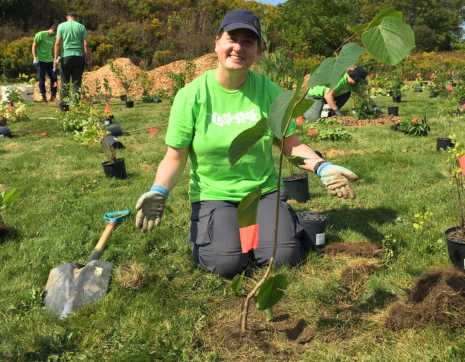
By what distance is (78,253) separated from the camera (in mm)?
2602

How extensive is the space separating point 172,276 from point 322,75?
166cm

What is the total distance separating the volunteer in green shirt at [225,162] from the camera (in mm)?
2287

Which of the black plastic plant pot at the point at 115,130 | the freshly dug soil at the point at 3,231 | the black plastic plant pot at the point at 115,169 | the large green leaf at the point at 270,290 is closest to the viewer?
the large green leaf at the point at 270,290

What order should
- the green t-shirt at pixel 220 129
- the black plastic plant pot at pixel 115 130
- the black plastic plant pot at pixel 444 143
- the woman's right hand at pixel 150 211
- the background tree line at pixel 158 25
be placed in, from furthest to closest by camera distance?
the background tree line at pixel 158 25, the black plastic plant pot at pixel 115 130, the black plastic plant pot at pixel 444 143, the green t-shirt at pixel 220 129, the woman's right hand at pixel 150 211

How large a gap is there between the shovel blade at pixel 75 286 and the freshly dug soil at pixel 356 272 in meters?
1.31

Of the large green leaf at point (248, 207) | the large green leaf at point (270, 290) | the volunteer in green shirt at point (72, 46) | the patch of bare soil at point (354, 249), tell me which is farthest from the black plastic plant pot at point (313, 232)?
the volunteer in green shirt at point (72, 46)

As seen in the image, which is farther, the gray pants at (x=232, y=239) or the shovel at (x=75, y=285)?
the gray pants at (x=232, y=239)

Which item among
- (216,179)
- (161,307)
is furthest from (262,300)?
(216,179)

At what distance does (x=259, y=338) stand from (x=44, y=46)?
31.1 feet

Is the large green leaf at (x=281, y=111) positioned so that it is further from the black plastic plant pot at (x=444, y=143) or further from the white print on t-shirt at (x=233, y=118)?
the black plastic plant pot at (x=444, y=143)

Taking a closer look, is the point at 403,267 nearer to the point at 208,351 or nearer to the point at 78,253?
the point at 208,351

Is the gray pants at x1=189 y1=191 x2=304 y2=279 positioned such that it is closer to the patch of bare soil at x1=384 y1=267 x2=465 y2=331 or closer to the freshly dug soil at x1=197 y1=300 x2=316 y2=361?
the freshly dug soil at x1=197 y1=300 x2=316 y2=361

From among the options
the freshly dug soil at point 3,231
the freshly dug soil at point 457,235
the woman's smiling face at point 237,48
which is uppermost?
the woman's smiling face at point 237,48

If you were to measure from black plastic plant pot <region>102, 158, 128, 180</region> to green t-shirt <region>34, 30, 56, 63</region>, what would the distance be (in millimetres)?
6526
